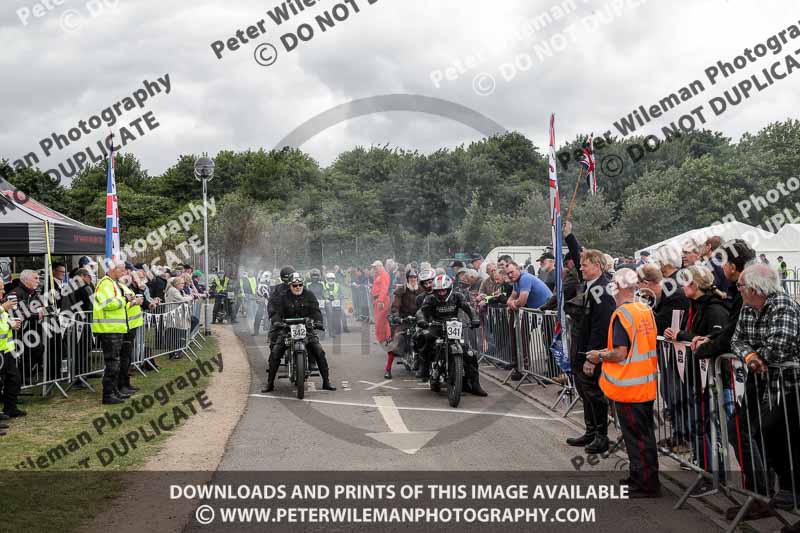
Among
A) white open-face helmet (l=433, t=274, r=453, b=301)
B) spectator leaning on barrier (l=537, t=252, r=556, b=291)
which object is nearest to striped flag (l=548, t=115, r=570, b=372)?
white open-face helmet (l=433, t=274, r=453, b=301)

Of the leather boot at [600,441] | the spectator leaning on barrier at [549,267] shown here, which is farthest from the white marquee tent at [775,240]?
the leather boot at [600,441]

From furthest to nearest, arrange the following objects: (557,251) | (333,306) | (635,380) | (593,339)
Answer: (333,306) → (557,251) → (593,339) → (635,380)

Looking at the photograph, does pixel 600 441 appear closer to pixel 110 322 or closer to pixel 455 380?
pixel 455 380

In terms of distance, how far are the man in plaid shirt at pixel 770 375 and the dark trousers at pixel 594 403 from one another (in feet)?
6.60

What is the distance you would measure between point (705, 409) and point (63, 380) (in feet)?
30.3

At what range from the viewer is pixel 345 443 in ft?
25.6

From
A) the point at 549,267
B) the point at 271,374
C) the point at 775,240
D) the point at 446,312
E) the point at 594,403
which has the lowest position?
the point at 594,403

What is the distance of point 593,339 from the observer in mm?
7148

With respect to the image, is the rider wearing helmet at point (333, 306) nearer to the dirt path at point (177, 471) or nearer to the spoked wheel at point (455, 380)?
the dirt path at point (177, 471)

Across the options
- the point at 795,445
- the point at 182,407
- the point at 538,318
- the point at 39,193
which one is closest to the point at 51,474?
the point at 182,407

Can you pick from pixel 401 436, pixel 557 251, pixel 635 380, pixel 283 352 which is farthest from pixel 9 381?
pixel 635 380

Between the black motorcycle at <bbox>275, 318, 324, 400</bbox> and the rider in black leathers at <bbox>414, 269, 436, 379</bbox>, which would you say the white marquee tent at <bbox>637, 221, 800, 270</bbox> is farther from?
the black motorcycle at <bbox>275, 318, 324, 400</bbox>

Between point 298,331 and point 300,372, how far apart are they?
2.09 ft

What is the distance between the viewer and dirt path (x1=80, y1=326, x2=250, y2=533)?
5.33 metres
